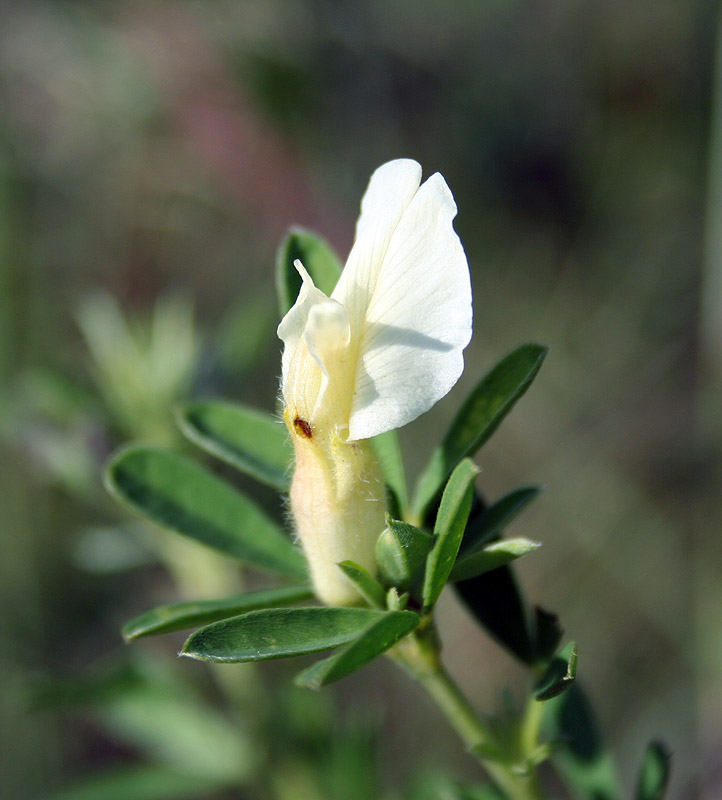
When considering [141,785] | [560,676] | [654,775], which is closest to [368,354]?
[560,676]

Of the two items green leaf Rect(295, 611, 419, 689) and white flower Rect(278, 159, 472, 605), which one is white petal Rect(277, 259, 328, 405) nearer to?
white flower Rect(278, 159, 472, 605)

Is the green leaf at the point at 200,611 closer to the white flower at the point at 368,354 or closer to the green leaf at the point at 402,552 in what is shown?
the white flower at the point at 368,354

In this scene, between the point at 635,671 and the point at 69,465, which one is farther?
the point at 635,671

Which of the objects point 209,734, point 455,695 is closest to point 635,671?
point 209,734

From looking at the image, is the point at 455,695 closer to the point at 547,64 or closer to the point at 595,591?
the point at 595,591

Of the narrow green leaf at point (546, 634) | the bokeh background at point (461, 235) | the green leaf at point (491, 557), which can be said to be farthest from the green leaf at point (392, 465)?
the bokeh background at point (461, 235)

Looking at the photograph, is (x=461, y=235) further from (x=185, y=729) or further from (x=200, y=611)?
(x=200, y=611)

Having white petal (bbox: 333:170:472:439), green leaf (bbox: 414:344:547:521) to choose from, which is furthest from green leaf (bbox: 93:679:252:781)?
white petal (bbox: 333:170:472:439)
